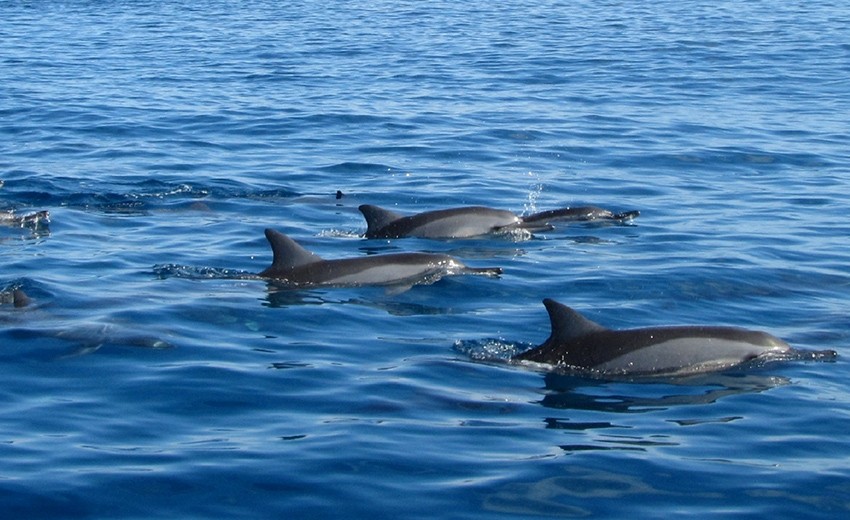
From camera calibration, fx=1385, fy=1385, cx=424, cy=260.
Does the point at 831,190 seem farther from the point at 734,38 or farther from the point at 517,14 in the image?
the point at 517,14

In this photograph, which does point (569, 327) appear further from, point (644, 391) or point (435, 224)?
point (435, 224)

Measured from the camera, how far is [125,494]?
8.69 meters

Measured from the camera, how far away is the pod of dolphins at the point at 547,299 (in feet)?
37.9

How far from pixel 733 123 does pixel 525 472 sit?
19.4 meters

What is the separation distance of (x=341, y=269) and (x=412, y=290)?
83 cm

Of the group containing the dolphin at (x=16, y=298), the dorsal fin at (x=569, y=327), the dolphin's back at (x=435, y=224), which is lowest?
the dolphin's back at (x=435, y=224)

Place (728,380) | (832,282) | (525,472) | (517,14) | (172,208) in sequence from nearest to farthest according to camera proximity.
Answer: (525,472) → (728,380) → (832,282) → (172,208) → (517,14)

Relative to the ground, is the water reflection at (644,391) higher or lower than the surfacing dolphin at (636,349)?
lower

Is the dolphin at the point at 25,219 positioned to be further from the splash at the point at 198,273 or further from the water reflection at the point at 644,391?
the water reflection at the point at 644,391

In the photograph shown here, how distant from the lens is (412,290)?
14.7 meters

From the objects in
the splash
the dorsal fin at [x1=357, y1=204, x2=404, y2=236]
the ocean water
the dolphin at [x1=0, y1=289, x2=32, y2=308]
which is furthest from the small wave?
the dorsal fin at [x1=357, y1=204, x2=404, y2=236]


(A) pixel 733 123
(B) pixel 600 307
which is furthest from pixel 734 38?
(B) pixel 600 307

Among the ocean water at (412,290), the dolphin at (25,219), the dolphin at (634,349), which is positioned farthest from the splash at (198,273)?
the dolphin at (634,349)

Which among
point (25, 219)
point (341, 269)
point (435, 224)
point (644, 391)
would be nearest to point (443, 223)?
point (435, 224)
